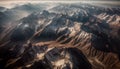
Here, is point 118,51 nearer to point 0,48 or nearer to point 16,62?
point 16,62

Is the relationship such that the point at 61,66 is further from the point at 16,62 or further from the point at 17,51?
the point at 17,51

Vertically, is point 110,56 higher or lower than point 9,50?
lower

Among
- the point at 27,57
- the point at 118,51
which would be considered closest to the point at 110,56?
the point at 118,51

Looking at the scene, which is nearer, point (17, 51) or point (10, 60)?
point (10, 60)

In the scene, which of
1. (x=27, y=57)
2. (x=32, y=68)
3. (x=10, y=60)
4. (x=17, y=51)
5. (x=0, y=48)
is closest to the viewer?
(x=32, y=68)

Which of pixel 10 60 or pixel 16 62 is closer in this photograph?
pixel 16 62

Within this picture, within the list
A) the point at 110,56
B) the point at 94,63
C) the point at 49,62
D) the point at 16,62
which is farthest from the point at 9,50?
the point at 110,56

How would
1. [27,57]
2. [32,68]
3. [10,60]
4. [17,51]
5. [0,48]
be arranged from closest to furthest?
[32,68] → [27,57] → [10,60] → [17,51] → [0,48]

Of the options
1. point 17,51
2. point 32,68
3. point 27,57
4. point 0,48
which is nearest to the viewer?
point 32,68

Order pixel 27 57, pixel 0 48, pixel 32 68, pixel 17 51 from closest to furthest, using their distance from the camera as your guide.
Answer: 1. pixel 32 68
2. pixel 27 57
3. pixel 17 51
4. pixel 0 48
